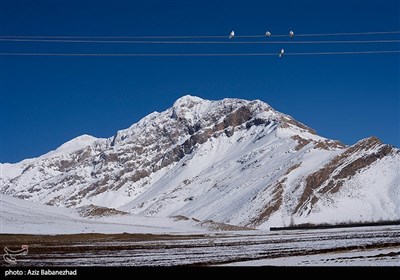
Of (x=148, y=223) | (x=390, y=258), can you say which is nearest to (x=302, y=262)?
(x=390, y=258)

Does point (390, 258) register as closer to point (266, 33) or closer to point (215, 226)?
point (266, 33)

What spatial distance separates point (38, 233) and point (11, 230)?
21.5ft

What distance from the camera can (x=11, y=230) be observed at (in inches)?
5089

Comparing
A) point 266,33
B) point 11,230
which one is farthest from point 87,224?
point 266,33

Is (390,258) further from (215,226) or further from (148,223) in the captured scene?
(148,223)

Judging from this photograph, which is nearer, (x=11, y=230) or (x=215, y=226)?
(x=11, y=230)

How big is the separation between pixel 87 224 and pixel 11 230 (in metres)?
35.4

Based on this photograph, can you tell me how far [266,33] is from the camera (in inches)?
1823
